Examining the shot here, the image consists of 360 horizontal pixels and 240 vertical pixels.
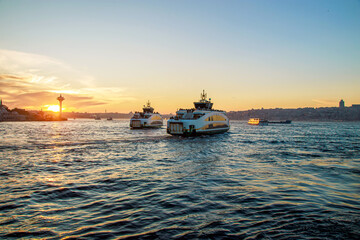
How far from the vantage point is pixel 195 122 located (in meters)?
39.5

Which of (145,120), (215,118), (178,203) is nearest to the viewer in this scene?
(178,203)

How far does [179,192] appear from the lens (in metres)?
9.23

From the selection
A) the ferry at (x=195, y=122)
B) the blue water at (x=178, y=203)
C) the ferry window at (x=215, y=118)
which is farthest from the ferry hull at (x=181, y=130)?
the blue water at (x=178, y=203)

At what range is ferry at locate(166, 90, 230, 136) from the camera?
39.0 meters

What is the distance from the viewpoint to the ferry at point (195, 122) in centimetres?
3903

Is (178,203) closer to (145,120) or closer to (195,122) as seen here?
(195,122)

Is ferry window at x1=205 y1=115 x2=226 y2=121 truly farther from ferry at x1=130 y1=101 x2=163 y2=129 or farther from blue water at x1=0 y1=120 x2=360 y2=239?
blue water at x1=0 y1=120 x2=360 y2=239

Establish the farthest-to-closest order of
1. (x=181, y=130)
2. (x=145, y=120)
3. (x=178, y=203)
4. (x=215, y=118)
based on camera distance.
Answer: (x=145, y=120)
(x=215, y=118)
(x=181, y=130)
(x=178, y=203)

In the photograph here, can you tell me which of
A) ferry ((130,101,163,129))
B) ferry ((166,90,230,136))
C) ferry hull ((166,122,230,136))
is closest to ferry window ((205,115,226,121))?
ferry ((166,90,230,136))

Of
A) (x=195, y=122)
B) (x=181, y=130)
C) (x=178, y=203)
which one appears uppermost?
(x=195, y=122)

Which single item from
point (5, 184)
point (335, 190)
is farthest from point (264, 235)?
point (5, 184)

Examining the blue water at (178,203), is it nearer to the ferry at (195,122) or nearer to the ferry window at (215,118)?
the ferry at (195,122)

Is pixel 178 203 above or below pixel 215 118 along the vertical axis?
below

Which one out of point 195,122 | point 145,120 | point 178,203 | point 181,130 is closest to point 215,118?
point 195,122
